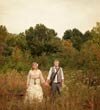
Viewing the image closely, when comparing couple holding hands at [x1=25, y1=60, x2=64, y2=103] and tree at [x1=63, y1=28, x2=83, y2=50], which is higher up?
tree at [x1=63, y1=28, x2=83, y2=50]

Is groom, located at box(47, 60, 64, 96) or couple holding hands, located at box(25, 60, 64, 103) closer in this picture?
couple holding hands, located at box(25, 60, 64, 103)

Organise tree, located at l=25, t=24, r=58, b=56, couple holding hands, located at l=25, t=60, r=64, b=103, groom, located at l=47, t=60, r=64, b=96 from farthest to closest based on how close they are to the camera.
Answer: tree, located at l=25, t=24, r=58, b=56 → groom, located at l=47, t=60, r=64, b=96 → couple holding hands, located at l=25, t=60, r=64, b=103

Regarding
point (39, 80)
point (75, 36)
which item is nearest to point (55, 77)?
point (39, 80)

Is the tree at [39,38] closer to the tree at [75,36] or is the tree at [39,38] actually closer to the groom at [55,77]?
the tree at [75,36]

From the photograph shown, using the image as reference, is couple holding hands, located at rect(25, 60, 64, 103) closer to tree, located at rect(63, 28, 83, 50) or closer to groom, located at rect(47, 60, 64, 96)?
groom, located at rect(47, 60, 64, 96)

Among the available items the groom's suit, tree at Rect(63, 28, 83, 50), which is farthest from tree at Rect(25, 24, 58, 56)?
the groom's suit

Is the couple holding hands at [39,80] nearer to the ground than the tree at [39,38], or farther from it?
nearer to the ground

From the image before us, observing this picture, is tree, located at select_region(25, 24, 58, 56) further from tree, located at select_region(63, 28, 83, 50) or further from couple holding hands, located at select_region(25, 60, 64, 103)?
couple holding hands, located at select_region(25, 60, 64, 103)

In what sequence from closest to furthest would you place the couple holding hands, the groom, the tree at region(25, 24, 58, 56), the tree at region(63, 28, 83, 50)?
the couple holding hands → the groom → the tree at region(25, 24, 58, 56) → the tree at region(63, 28, 83, 50)

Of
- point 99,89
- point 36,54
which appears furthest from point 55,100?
point 36,54

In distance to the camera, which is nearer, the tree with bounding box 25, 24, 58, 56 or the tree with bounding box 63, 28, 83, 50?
the tree with bounding box 25, 24, 58, 56

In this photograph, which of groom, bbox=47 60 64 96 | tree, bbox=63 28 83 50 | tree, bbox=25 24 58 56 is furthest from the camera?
tree, bbox=63 28 83 50

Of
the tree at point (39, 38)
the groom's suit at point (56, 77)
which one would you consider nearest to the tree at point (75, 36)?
the tree at point (39, 38)

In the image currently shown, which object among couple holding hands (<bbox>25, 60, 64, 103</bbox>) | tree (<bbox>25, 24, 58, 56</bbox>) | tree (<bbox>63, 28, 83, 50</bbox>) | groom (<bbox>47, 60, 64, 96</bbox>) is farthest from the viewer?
tree (<bbox>63, 28, 83, 50</bbox>)
